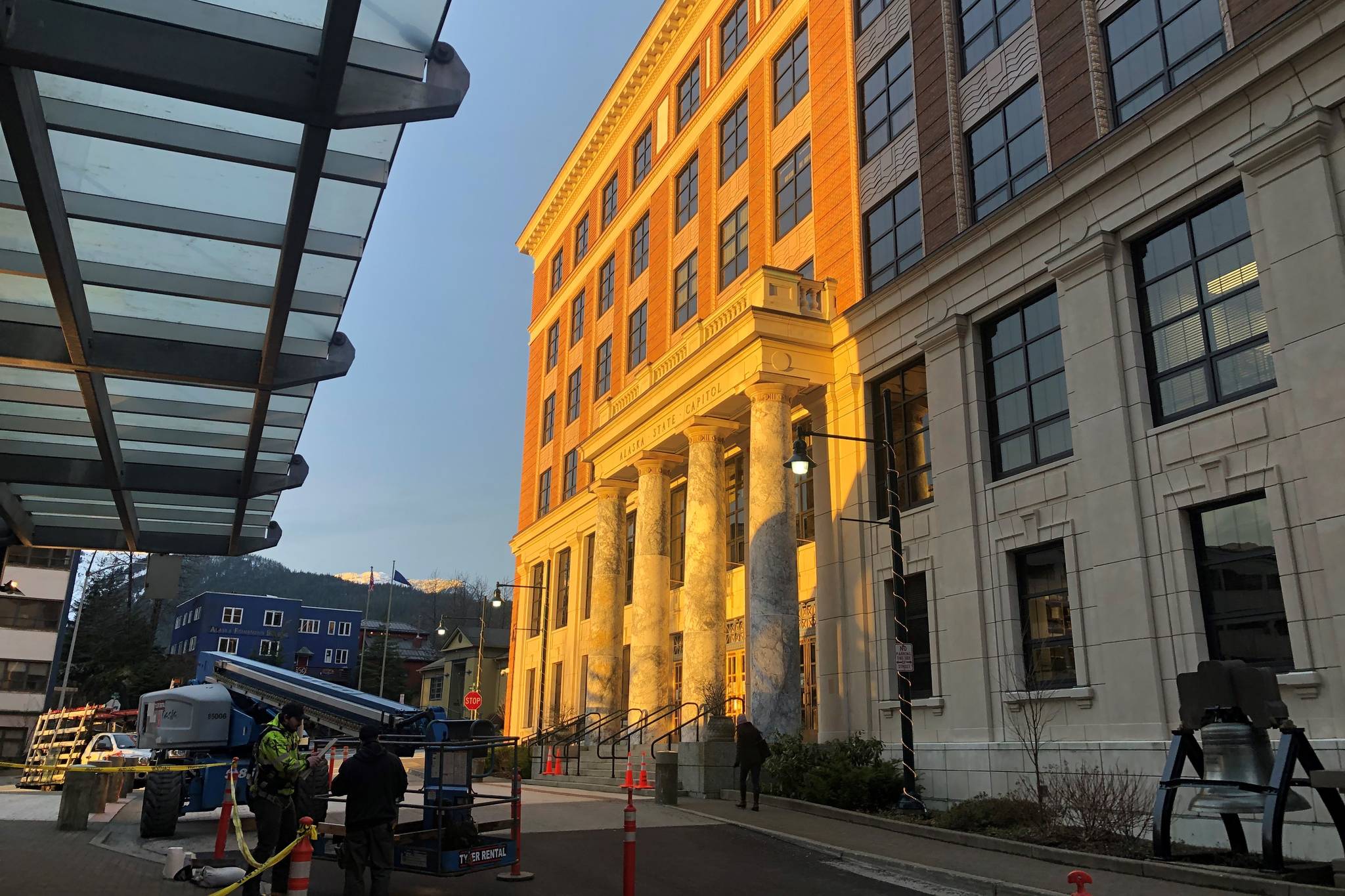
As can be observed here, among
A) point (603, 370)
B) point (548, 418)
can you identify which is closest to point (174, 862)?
point (603, 370)

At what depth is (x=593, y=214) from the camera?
152 feet

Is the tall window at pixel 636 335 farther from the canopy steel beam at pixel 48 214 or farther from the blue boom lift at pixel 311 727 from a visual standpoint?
the canopy steel beam at pixel 48 214

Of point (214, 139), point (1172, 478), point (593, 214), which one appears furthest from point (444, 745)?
point (593, 214)

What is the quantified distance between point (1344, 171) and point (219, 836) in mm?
17133

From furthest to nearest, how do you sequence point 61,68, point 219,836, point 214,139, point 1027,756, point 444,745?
point 1027,756, point 219,836, point 444,745, point 214,139, point 61,68

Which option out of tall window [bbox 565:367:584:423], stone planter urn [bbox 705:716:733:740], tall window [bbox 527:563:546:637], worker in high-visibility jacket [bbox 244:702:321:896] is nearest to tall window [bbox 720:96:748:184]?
tall window [bbox 565:367:584:423]

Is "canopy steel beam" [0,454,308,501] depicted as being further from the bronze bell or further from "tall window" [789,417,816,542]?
"tall window" [789,417,816,542]

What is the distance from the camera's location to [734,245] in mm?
31516

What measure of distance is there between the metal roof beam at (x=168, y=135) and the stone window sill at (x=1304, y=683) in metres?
13.1

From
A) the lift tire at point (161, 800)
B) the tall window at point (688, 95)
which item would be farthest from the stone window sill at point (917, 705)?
the tall window at point (688, 95)

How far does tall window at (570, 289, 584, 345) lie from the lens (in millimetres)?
47031

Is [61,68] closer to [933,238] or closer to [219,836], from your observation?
[219,836]

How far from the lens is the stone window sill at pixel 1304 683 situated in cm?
1273

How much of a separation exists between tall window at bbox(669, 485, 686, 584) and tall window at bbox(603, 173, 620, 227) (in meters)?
15.4
